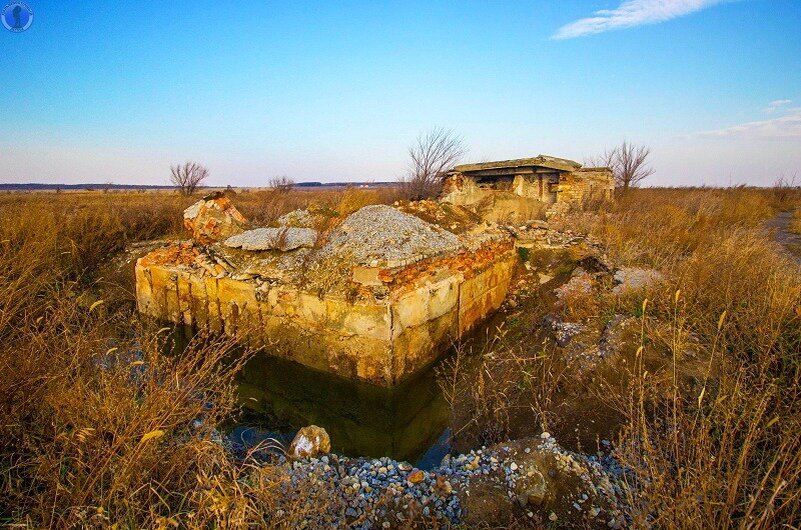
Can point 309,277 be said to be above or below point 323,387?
above

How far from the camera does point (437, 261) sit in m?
5.84

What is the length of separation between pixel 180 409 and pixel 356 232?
4164 mm

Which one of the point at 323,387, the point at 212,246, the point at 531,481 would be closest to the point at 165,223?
the point at 212,246

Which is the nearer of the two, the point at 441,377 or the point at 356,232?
the point at 441,377

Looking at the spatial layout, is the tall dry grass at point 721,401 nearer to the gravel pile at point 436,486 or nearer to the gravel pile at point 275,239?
the gravel pile at point 436,486

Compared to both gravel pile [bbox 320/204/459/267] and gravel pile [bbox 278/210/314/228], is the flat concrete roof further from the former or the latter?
gravel pile [bbox 278/210/314/228]

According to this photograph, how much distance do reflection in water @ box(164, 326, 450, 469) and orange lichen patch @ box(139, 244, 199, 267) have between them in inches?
90.2

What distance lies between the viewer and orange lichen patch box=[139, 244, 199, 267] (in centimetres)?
678

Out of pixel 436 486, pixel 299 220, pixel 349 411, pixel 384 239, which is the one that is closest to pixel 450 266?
pixel 384 239

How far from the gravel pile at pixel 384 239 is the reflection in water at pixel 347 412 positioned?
5.38 feet

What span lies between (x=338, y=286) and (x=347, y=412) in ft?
5.20

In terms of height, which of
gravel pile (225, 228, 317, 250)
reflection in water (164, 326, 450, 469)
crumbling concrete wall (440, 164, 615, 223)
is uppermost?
crumbling concrete wall (440, 164, 615, 223)

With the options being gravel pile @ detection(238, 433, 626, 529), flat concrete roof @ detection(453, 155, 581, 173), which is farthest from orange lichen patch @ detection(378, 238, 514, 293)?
flat concrete roof @ detection(453, 155, 581, 173)

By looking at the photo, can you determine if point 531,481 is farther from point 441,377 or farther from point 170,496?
point 441,377
